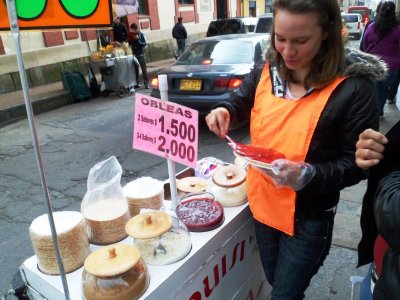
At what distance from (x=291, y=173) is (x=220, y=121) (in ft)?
1.79

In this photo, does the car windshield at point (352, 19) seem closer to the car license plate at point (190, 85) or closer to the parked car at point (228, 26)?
the parked car at point (228, 26)

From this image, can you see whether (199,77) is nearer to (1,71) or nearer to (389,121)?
(389,121)

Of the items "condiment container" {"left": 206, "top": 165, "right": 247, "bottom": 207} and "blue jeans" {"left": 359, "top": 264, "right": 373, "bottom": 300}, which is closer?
"blue jeans" {"left": 359, "top": 264, "right": 373, "bottom": 300}

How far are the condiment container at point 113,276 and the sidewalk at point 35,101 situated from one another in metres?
6.96

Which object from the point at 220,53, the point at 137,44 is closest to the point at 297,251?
the point at 220,53

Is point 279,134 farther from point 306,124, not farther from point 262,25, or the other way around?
point 262,25

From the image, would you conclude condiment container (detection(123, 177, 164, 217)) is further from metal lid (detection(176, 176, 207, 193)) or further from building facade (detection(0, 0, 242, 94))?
building facade (detection(0, 0, 242, 94))

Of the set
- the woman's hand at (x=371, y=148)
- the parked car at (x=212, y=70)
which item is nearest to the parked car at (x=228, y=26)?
the parked car at (x=212, y=70)

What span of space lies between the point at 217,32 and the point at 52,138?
9.31m

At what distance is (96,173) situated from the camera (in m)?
1.65

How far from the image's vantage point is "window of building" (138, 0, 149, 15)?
14594 mm

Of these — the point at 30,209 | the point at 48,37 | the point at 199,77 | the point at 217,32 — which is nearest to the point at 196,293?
the point at 30,209

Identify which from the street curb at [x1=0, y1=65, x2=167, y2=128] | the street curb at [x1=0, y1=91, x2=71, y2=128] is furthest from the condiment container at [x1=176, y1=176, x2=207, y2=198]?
the street curb at [x1=0, y1=91, x2=71, y2=128]

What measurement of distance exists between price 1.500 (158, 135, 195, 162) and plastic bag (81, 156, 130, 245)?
257 mm
